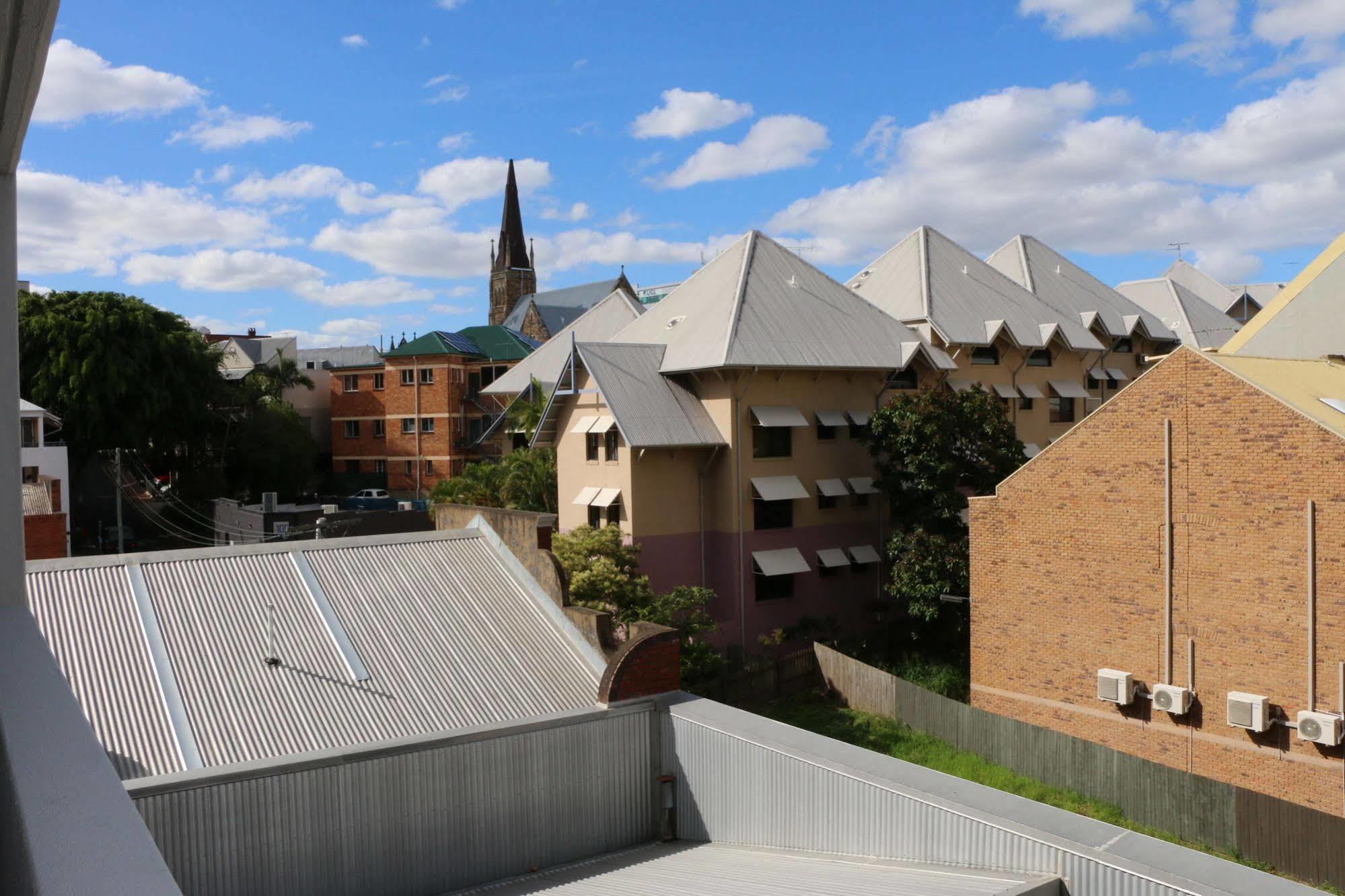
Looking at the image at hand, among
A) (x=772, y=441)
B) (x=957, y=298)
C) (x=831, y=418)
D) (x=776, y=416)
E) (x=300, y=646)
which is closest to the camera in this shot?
(x=300, y=646)

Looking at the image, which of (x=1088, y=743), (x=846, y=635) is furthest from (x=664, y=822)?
(x=846, y=635)

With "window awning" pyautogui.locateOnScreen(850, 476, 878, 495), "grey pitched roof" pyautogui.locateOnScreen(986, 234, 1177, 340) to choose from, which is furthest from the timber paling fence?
"grey pitched roof" pyautogui.locateOnScreen(986, 234, 1177, 340)

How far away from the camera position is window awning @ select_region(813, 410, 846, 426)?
31.5 meters

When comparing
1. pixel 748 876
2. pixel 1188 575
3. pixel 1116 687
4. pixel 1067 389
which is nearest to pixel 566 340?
pixel 1067 389

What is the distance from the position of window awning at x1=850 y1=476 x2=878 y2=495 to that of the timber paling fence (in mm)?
7520

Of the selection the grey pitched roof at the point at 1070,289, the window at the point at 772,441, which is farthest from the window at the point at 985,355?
the window at the point at 772,441

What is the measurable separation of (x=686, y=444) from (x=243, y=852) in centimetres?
1869

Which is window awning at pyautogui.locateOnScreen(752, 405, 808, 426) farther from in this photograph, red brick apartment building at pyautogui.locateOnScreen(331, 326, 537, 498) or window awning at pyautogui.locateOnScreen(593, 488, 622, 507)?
red brick apartment building at pyautogui.locateOnScreen(331, 326, 537, 498)

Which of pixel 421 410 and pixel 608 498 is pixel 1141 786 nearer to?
pixel 608 498

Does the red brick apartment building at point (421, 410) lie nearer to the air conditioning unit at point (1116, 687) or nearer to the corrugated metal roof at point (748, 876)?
the air conditioning unit at point (1116, 687)

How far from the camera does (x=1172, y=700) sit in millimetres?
20297

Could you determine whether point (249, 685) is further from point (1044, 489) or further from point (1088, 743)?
point (1044, 489)

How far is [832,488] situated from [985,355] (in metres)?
9.64

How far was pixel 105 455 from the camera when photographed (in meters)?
48.1
